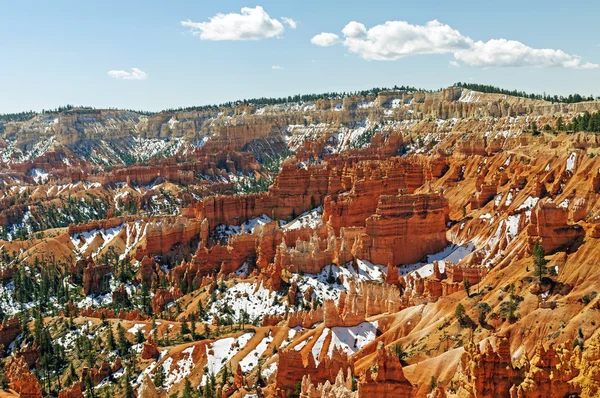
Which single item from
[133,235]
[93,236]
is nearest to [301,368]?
[133,235]

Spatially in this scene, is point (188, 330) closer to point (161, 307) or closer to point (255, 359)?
point (255, 359)

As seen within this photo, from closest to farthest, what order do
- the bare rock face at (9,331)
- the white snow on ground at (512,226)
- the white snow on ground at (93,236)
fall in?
the white snow on ground at (512,226) < the bare rock face at (9,331) < the white snow on ground at (93,236)

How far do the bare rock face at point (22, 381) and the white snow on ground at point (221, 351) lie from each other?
1518cm

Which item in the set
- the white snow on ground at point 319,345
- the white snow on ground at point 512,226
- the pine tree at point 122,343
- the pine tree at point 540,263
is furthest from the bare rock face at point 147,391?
the white snow on ground at point 512,226

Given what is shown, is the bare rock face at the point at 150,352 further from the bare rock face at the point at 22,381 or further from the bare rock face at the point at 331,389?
the bare rock face at the point at 331,389

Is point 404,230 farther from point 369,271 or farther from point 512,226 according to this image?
point 512,226

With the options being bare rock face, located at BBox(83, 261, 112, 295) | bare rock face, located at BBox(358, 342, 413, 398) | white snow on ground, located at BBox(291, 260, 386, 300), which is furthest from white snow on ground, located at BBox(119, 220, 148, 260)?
bare rock face, located at BBox(358, 342, 413, 398)

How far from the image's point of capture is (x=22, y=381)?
6406 cm

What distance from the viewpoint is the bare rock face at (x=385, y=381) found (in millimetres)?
44812

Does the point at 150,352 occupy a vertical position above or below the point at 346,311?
below

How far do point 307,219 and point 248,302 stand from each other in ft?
137

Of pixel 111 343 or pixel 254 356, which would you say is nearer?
pixel 254 356

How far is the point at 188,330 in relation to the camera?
83.8m

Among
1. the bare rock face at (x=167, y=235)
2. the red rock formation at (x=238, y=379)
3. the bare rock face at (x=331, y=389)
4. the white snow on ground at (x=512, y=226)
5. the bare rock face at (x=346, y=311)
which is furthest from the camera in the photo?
the bare rock face at (x=167, y=235)
